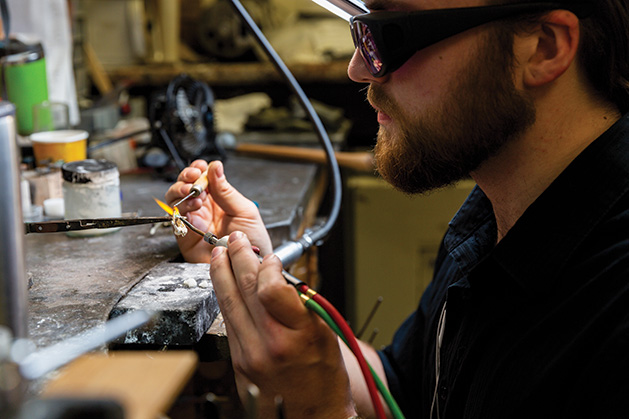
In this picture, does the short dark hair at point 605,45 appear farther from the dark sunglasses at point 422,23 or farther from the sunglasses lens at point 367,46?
the sunglasses lens at point 367,46

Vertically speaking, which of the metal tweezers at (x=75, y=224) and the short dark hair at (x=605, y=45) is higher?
the short dark hair at (x=605, y=45)

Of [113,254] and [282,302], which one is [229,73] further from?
[282,302]

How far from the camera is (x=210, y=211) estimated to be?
A: 1.38m

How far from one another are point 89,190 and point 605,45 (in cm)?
102

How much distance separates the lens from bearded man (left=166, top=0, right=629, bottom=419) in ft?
2.83

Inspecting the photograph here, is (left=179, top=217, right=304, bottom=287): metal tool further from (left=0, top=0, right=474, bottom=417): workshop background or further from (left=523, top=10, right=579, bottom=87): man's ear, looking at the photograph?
(left=523, top=10, right=579, bottom=87): man's ear

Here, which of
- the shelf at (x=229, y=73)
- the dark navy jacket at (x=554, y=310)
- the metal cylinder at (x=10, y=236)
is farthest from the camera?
the shelf at (x=229, y=73)

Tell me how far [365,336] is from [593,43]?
2.15m

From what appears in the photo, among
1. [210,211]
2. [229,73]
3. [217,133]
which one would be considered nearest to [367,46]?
[210,211]

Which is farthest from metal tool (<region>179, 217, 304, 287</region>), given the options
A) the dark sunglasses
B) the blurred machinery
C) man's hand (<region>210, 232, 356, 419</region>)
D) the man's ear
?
the blurred machinery

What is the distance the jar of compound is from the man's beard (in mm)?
617

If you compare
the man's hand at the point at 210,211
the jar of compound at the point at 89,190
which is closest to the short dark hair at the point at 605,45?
the man's hand at the point at 210,211

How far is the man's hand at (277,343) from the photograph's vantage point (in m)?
0.88

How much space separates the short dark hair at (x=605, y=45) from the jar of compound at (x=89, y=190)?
34.0 inches
